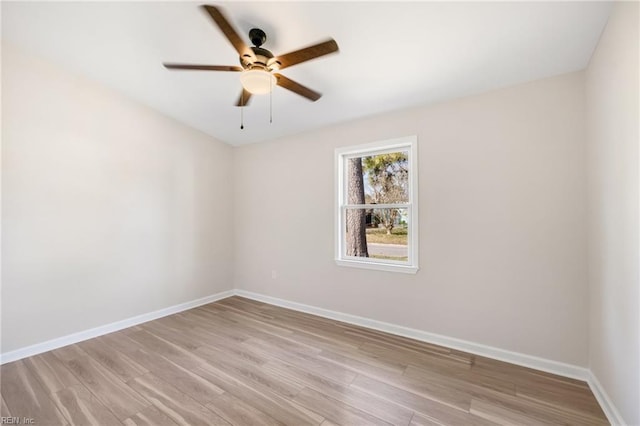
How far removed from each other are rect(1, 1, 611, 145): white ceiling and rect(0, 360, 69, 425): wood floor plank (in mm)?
2747

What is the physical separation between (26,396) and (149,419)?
107 centimetres

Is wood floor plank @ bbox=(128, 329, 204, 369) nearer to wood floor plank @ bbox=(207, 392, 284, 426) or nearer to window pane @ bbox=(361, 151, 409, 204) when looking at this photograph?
wood floor plank @ bbox=(207, 392, 284, 426)

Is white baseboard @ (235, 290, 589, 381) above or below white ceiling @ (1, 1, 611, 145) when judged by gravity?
below

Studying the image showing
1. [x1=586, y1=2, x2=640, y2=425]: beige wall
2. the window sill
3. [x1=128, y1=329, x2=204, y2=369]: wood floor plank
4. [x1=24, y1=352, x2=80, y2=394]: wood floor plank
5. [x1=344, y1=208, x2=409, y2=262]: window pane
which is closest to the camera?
[x1=586, y1=2, x2=640, y2=425]: beige wall

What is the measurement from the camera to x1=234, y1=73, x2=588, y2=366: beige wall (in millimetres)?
2207

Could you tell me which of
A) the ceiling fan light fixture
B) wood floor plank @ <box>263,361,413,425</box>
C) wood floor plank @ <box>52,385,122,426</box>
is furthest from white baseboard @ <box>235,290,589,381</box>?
the ceiling fan light fixture

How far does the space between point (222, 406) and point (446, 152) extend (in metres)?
2.90

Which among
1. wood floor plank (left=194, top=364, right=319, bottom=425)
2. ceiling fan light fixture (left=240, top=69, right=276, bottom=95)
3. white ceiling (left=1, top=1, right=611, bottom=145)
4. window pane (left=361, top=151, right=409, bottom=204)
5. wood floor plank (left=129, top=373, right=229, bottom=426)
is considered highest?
white ceiling (left=1, top=1, right=611, bottom=145)

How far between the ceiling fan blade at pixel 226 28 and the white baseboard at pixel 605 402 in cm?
323

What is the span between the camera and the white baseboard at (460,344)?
2197mm

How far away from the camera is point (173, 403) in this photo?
1.91 meters

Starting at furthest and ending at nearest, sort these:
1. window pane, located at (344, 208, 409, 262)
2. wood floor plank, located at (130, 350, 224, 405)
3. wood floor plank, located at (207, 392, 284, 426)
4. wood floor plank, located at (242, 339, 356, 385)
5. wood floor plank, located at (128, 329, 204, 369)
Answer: window pane, located at (344, 208, 409, 262) → wood floor plank, located at (128, 329, 204, 369) → wood floor plank, located at (242, 339, 356, 385) → wood floor plank, located at (130, 350, 224, 405) → wood floor plank, located at (207, 392, 284, 426)

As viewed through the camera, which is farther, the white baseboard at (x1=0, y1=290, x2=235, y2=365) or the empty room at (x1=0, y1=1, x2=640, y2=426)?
the white baseboard at (x1=0, y1=290, x2=235, y2=365)

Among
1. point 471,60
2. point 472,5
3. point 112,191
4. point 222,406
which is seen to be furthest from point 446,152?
point 112,191
